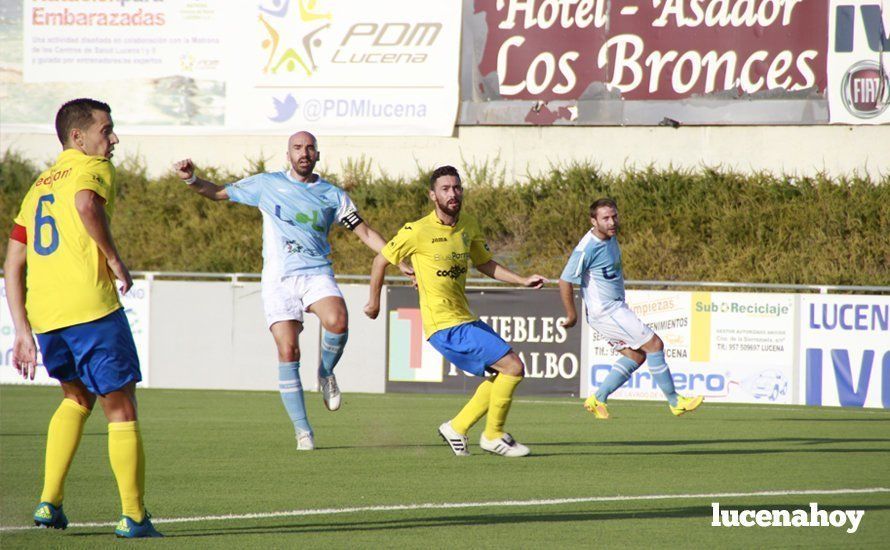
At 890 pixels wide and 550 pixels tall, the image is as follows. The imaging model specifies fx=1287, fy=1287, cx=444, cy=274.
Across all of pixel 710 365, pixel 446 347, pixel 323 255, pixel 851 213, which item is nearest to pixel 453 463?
pixel 446 347

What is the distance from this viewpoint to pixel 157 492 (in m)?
7.79

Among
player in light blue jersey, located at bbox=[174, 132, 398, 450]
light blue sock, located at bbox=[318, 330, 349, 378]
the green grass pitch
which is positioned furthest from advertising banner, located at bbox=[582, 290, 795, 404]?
player in light blue jersey, located at bbox=[174, 132, 398, 450]

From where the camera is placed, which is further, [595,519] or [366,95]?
[366,95]

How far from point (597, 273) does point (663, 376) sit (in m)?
1.18

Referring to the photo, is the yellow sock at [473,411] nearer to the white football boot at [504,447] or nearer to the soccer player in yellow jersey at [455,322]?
the soccer player in yellow jersey at [455,322]

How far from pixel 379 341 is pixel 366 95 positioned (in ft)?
33.3

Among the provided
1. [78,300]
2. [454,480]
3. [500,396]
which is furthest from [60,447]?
[500,396]

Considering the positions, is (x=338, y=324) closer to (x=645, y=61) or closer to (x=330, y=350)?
(x=330, y=350)

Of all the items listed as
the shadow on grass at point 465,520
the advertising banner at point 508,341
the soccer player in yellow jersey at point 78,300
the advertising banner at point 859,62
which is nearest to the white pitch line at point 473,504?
the shadow on grass at point 465,520

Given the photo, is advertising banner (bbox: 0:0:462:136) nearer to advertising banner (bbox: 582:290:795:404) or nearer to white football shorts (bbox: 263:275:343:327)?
advertising banner (bbox: 582:290:795:404)

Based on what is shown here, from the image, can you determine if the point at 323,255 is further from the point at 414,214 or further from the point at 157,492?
the point at 414,214

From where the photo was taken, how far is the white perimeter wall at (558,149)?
25.8 metres

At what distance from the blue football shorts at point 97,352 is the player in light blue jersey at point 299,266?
4.09 meters

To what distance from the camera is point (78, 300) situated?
19.6 ft
